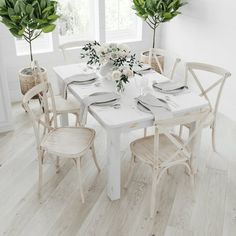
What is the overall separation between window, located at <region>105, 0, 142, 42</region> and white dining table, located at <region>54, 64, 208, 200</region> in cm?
207

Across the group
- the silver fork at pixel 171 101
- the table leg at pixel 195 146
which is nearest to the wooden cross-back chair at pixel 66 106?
the silver fork at pixel 171 101

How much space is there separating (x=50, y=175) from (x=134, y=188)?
0.76 metres

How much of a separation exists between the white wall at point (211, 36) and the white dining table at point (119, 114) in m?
1.25

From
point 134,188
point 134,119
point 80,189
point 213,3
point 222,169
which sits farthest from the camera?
point 213,3

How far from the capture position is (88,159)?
131 inches

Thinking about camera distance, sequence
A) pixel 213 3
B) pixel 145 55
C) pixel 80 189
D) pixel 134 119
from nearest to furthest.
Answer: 1. pixel 134 119
2. pixel 80 189
3. pixel 213 3
4. pixel 145 55

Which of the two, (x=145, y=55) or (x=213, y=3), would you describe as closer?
(x=213, y=3)

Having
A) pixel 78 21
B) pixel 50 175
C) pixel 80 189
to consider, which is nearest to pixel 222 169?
pixel 80 189

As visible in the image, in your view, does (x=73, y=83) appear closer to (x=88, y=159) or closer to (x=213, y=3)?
(x=88, y=159)

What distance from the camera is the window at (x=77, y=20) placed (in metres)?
4.73

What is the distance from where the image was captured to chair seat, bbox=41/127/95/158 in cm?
A: 266

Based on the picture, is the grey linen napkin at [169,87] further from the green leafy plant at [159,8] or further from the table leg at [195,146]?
the green leafy plant at [159,8]

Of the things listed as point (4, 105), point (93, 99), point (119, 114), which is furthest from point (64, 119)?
point (119, 114)

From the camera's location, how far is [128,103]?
2727 mm
